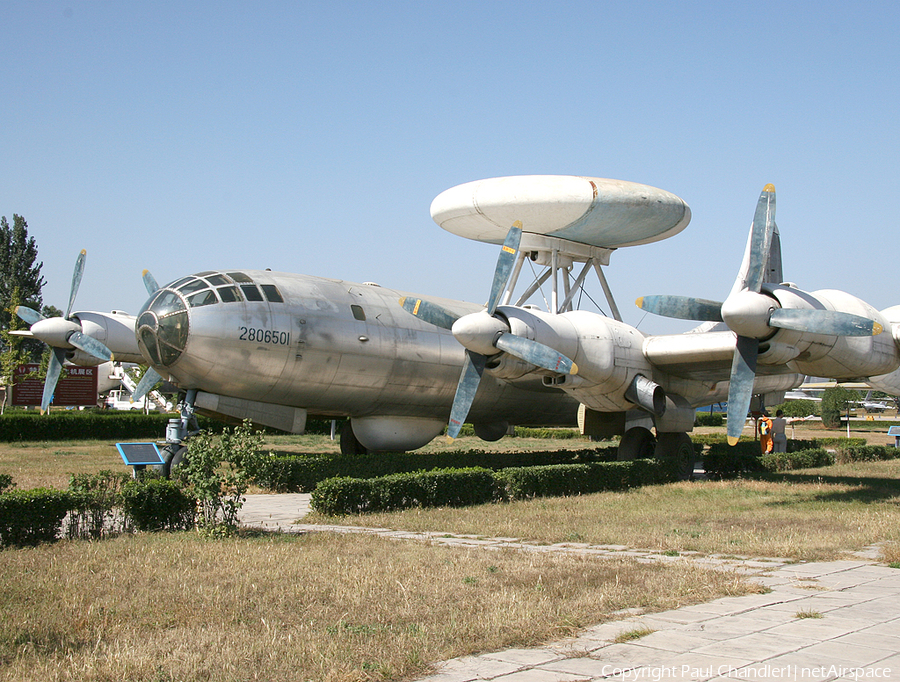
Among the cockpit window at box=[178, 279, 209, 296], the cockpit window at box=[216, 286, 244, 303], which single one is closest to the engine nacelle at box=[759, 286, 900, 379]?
the cockpit window at box=[216, 286, 244, 303]

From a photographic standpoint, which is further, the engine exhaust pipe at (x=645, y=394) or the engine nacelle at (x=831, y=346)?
the engine exhaust pipe at (x=645, y=394)

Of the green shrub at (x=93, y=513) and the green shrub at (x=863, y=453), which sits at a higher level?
the green shrub at (x=863, y=453)

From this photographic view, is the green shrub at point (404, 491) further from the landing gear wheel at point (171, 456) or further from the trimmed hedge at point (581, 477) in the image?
the landing gear wheel at point (171, 456)

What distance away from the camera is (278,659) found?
20.8ft

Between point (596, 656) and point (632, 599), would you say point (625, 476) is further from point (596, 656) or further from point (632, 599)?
point (596, 656)

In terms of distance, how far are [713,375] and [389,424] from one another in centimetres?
972

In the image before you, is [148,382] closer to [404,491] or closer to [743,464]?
[404,491]

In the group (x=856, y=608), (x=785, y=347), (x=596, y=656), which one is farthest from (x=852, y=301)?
A: (x=596, y=656)

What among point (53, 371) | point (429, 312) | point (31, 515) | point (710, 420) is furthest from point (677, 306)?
point (710, 420)

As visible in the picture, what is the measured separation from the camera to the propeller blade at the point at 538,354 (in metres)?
18.2

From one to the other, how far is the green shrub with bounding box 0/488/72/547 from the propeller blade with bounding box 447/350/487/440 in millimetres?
8592

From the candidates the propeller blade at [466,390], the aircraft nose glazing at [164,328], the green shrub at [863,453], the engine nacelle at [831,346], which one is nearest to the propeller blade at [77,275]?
the aircraft nose glazing at [164,328]

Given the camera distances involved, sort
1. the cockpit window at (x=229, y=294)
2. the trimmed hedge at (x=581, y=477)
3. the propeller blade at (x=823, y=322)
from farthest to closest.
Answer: the cockpit window at (x=229, y=294)
the trimmed hedge at (x=581, y=477)
the propeller blade at (x=823, y=322)

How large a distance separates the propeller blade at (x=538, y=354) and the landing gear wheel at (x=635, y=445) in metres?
6.50
